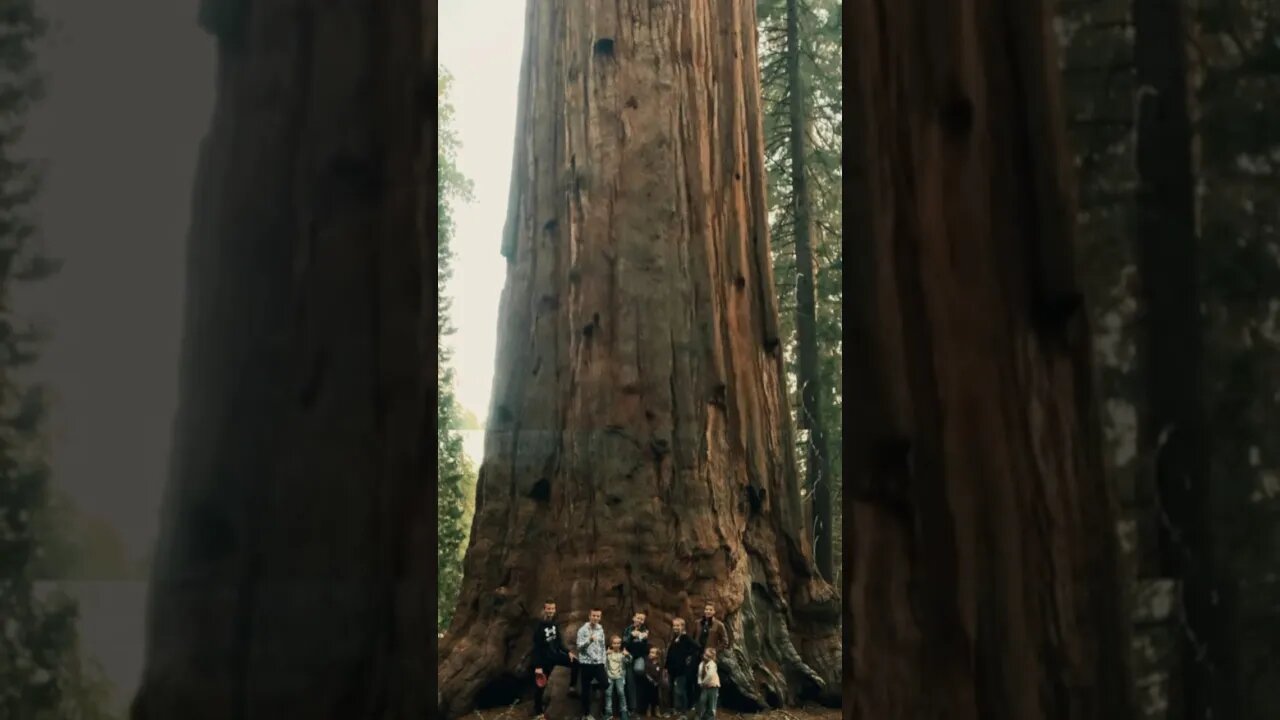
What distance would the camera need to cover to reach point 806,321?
12766 millimetres

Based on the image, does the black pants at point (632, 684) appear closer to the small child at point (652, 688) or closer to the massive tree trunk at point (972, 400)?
the small child at point (652, 688)

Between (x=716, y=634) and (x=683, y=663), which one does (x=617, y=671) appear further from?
(x=716, y=634)

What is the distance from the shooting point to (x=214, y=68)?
1117 millimetres

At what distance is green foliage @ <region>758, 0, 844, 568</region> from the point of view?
43.7 feet

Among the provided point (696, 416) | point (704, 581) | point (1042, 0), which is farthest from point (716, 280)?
point (1042, 0)

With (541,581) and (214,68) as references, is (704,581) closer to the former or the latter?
(541,581)

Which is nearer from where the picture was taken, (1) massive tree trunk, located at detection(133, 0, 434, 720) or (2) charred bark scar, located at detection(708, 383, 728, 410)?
(1) massive tree trunk, located at detection(133, 0, 434, 720)

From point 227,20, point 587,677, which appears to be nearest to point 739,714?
point 587,677

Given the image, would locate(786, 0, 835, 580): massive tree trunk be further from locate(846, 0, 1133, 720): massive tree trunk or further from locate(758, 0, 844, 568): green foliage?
locate(846, 0, 1133, 720): massive tree trunk

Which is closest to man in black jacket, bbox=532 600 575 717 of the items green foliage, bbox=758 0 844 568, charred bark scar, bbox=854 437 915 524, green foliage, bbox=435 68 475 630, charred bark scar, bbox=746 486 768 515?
charred bark scar, bbox=746 486 768 515

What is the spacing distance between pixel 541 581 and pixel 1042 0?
6211 mm

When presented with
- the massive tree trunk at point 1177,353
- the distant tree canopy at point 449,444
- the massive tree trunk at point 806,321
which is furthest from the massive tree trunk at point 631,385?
the massive tree trunk at point 1177,353

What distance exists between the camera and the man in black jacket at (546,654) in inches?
262

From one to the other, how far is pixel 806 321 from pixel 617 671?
271 inches
